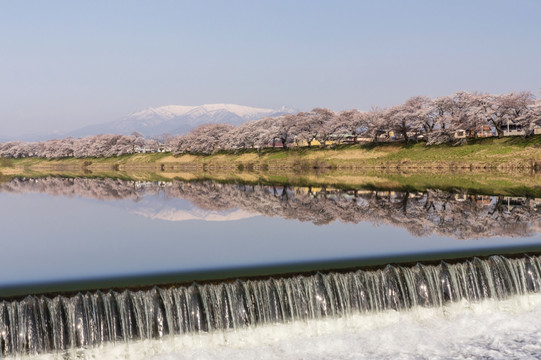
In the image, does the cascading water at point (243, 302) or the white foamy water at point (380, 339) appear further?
the white foamy water at point (380, 339)

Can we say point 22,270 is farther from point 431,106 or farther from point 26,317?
point 431,106

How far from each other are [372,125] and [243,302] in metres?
87.8

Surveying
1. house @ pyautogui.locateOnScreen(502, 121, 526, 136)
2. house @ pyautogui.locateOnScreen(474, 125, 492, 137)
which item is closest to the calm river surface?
house @ pyautogui.locateOnScreen(502, 121, 526, 136)

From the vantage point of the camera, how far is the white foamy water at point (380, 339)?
523 inches

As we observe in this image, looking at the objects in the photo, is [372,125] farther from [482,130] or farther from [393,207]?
[393,207]

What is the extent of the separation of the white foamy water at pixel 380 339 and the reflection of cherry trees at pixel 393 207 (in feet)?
26.1

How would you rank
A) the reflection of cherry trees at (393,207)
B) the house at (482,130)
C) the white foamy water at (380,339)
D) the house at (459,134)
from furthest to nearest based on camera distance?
the house at (482,130) → the house at (459,134) → the reflection of cherry trees at (393,207) → the white foamy water at (380,339)

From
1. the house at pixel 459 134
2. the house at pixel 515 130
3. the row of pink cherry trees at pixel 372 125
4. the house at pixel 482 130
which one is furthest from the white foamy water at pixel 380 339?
the house at pixel 482 130

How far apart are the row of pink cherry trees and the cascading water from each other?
66443 mm

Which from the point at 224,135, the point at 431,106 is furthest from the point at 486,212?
the point at 224,135

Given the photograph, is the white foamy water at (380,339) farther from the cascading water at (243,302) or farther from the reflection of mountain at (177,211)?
the reflection of mountain at (177,211)

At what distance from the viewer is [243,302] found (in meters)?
14.4

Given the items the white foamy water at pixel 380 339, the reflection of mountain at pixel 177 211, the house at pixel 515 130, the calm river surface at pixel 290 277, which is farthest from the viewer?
the house at pixel 515 130

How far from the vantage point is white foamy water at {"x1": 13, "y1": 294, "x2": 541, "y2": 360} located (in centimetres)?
1328
